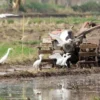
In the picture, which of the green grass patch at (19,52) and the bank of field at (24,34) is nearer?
the green grass patch at (19,52)

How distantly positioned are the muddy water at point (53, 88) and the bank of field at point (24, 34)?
491cm

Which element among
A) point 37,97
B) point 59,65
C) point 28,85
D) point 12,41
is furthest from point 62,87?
point 12,41

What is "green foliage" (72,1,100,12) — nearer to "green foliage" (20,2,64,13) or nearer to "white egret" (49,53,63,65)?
"green foliage" (20,2,64,13)

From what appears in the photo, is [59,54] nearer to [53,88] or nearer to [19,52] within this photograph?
[19,52]

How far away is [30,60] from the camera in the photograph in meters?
24.3

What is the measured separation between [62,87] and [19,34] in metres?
16.0

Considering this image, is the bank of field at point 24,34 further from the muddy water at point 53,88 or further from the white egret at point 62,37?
the muddy water at point 53,88

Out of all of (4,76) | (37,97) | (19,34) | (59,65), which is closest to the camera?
(37,97)

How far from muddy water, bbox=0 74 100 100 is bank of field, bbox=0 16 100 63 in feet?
16.1

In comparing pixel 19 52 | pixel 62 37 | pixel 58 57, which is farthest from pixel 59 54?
pixel 19 52

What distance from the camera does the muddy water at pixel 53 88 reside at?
15.6 metres

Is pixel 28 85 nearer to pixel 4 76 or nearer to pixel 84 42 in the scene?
pixel 4 76

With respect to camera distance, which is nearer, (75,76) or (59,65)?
(75,76)

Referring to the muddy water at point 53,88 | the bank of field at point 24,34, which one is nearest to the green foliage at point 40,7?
the bank of field at point 24,34
